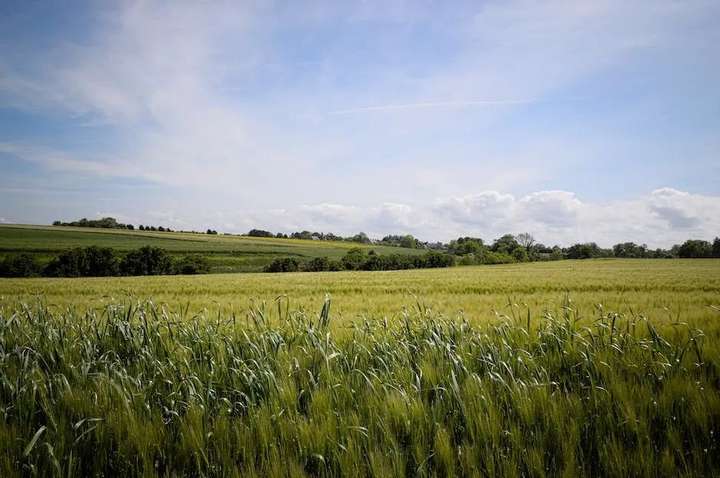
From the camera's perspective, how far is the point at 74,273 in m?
49.2

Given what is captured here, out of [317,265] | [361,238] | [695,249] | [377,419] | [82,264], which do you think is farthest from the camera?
[361,238]

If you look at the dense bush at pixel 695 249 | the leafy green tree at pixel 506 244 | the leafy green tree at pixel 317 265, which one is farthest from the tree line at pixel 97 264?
the dense bush at pixel 695 249

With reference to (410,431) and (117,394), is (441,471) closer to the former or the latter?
(410,431)

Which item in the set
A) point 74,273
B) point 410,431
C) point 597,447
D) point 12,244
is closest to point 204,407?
point 410,431

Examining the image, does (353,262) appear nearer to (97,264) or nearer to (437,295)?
(97,264)

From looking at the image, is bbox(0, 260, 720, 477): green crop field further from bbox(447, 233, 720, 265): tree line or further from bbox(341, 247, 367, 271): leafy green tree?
bbox(447, 233, 720, 265): tree line

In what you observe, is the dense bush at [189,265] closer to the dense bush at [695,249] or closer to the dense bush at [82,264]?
the dense bush at [82,264]

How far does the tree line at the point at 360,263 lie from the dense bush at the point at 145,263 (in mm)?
15843

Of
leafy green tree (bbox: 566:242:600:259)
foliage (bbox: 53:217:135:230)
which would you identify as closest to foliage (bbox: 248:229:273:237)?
foliage (bbox: 53:217:135:230)

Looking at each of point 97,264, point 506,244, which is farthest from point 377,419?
point 506,244

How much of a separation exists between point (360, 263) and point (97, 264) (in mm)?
41156

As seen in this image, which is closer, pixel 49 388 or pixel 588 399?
pixel 588 399

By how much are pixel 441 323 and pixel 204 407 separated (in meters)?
3.11

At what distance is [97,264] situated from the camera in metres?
50.5
